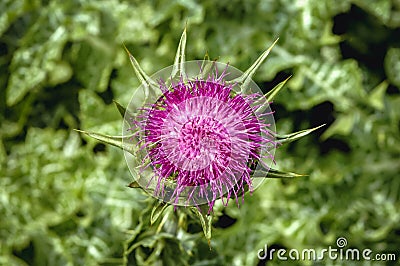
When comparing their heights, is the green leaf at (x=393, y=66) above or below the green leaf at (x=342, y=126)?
above

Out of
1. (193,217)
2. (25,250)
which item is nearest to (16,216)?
(25,250)

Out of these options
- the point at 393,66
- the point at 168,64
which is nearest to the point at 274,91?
the point at 168,64

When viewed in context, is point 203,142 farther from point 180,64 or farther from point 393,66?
point 393,66

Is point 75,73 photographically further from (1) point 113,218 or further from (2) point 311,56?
(2) point 311,56

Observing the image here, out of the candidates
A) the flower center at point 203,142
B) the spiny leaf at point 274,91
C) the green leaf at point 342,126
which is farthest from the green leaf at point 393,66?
the flower center at point 203,142

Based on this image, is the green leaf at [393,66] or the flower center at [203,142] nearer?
the flower center at [203,142]

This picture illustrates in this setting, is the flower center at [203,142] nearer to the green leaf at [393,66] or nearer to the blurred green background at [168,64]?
the blurred green background at [168,64]
